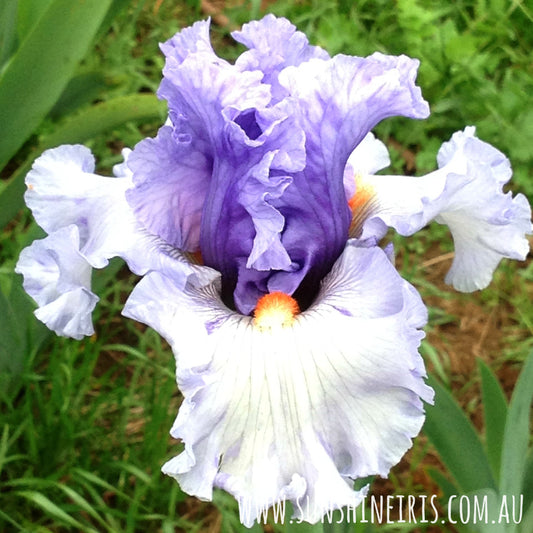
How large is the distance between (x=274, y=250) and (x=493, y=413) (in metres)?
0.65

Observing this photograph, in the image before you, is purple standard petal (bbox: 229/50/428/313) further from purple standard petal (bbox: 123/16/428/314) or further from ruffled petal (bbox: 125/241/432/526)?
ruffled petal (bbox: 125/241/432/526)

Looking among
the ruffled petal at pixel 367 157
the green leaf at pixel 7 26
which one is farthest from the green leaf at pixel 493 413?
the green leaf at pixel 7 26

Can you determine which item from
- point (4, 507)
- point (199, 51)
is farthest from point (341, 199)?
point (4, 507)

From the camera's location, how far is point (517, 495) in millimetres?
1031

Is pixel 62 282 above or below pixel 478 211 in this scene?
below

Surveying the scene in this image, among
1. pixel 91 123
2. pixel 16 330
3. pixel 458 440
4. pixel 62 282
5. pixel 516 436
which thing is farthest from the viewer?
pixel 91 123

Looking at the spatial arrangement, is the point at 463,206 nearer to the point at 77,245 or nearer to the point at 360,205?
the point at 360,205

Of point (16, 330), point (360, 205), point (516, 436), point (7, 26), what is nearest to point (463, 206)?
point (360, 205)

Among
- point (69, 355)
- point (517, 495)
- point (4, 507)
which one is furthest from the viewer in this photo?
point (69, 355)

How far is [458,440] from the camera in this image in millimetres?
A: 1173

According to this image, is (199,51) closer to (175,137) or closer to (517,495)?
(175,137)

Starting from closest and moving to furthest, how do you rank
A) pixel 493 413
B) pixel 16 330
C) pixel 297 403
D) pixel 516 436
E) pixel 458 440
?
pixel 297 403, pixel 516 436, pixel 458 440, pixel 493 413, pixel 16 330

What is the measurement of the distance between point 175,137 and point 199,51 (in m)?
0.11

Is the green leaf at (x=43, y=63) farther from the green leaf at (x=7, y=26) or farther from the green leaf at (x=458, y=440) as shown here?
the green leaf at (x=458, y=440)
